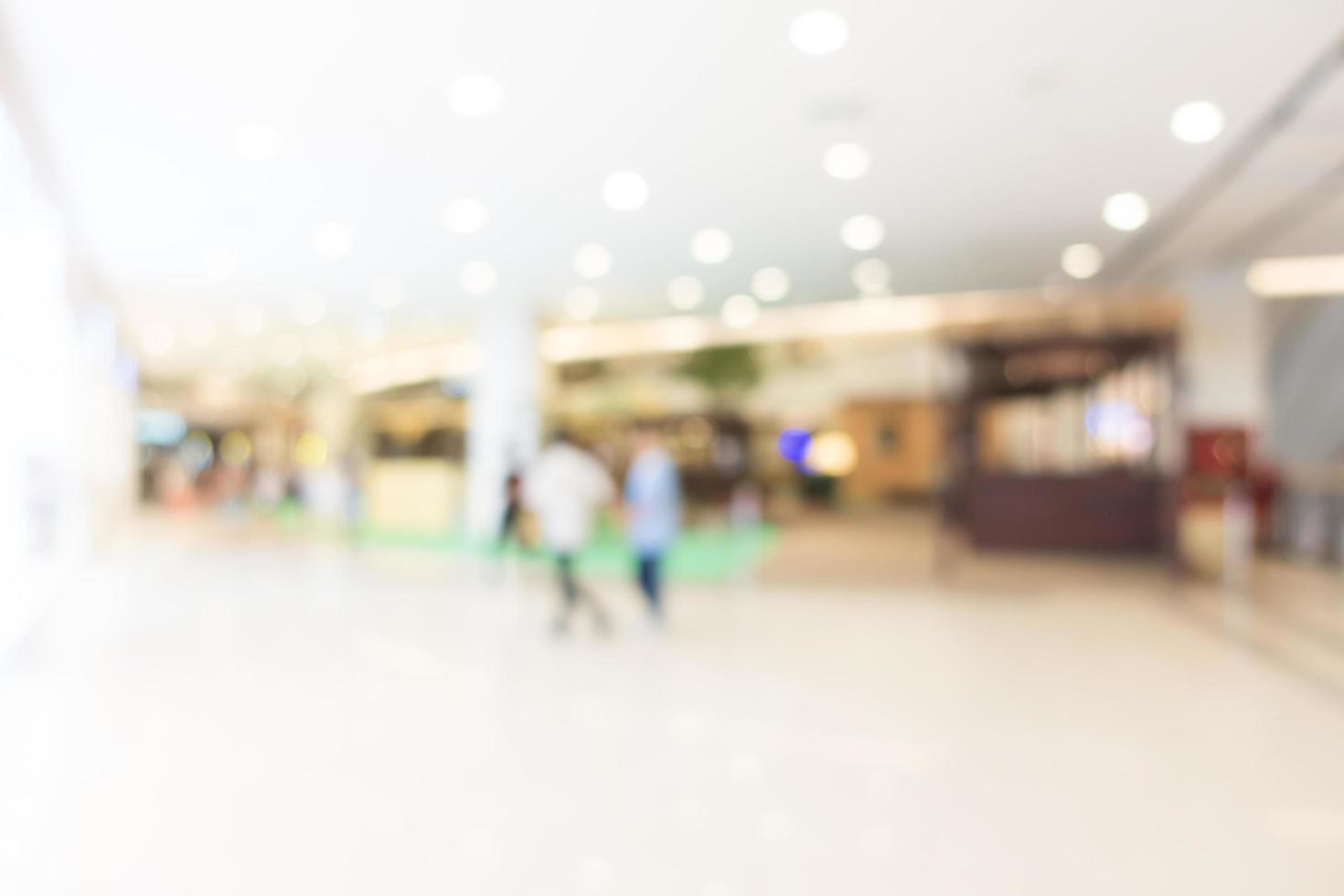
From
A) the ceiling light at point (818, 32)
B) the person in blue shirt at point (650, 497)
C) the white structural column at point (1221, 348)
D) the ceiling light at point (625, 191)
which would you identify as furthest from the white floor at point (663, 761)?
the white structural column at point (1221, 348)

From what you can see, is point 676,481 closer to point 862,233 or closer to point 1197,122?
point 862,233

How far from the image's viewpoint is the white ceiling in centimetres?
519

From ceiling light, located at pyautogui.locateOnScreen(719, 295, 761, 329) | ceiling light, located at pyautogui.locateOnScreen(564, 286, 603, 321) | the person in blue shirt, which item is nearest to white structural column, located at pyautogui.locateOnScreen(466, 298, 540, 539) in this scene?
ceiling light, located at pyautogui.locateOnScreen(564, 286, 603, 321)

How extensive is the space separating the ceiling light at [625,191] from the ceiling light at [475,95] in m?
1.76

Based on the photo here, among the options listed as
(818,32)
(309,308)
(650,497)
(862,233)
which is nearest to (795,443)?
(309,308)

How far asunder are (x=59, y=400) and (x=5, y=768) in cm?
556

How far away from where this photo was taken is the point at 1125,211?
9227 mm

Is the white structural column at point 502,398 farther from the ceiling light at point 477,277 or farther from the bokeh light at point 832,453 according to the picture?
the bokeh light at point 832,453

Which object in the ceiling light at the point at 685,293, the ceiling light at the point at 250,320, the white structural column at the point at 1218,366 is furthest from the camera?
the ceiling light at the point at 250,320

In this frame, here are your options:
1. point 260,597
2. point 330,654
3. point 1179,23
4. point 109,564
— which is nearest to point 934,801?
point 330,654

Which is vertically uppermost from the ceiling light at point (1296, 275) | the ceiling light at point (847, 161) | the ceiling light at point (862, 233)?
the ceiling light at point (847, 161)

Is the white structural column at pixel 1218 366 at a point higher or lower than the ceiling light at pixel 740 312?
lower

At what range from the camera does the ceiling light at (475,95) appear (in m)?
6.00

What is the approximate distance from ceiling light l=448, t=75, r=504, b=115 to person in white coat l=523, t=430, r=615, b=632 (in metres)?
2.45
